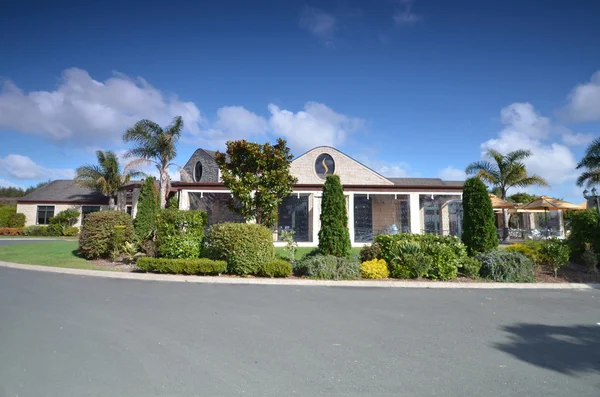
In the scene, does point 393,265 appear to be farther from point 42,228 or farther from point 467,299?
point 42,228

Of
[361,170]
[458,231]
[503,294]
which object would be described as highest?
[361,170]

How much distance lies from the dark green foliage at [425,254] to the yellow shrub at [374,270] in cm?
32

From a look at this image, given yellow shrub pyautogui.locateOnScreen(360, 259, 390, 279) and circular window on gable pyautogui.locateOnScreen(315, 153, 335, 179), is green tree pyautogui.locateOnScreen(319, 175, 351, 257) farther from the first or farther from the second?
circular window on gable pyautogui.locateOnScreen(315, 153, 335, 179)

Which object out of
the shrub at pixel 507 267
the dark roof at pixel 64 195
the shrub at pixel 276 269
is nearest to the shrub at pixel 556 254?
the shrub at pixel 507 267

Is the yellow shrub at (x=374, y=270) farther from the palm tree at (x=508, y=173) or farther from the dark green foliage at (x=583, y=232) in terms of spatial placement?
the palm tree at (x=508, y=173)

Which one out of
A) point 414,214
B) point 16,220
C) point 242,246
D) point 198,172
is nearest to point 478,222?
point 242,246

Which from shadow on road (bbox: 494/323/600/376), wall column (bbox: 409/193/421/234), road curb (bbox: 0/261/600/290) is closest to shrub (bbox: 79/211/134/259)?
road curb (bbox: 0/261/600/290)

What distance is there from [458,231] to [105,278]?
767 inches

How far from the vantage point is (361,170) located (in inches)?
963

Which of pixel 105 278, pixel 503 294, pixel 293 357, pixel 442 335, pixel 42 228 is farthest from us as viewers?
pixel 42 228

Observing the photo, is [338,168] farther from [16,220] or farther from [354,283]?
[16,220]

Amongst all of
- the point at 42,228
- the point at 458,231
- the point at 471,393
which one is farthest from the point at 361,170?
the point at 42,228

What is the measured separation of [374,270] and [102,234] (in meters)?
10.5

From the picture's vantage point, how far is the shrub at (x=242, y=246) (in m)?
10.2
